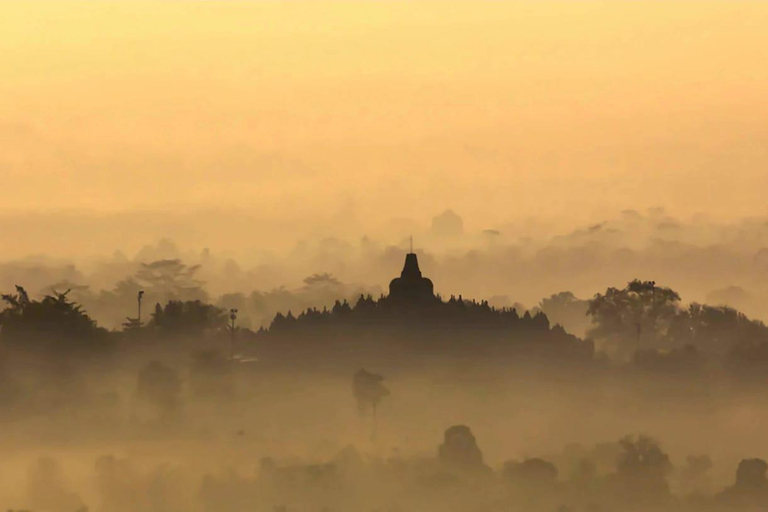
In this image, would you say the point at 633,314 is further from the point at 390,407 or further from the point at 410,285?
the point at 390,407

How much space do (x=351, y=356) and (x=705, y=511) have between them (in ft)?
61.5

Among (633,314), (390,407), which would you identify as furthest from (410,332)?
(633,314)

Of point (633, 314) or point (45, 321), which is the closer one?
point (45, 321)

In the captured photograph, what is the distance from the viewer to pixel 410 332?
6372 cm

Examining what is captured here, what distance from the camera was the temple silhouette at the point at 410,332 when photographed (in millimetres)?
60156

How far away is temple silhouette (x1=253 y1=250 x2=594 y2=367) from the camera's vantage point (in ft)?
197

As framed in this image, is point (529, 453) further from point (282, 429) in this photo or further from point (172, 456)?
point (172, 456)

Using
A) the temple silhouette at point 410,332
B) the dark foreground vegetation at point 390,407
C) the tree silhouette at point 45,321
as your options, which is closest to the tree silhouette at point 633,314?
the dark foreground vegetation at point 390,407

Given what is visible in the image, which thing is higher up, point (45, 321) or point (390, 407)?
point (45, 321)

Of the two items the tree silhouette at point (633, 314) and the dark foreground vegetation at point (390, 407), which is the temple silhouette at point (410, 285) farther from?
the tree silhouette at point (633, 314)

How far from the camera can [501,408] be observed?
61.0m

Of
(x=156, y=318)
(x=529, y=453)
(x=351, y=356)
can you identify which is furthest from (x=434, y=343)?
(x=156, y=318)

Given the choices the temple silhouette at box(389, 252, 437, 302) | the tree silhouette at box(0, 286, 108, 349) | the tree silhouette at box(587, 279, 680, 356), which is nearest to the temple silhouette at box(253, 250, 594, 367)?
the temple silhouette at box(389, 252, 437, 302)

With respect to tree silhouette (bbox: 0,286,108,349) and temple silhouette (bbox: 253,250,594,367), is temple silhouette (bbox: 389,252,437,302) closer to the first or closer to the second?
temple silhouette (bbox: 253,250,594,367)
